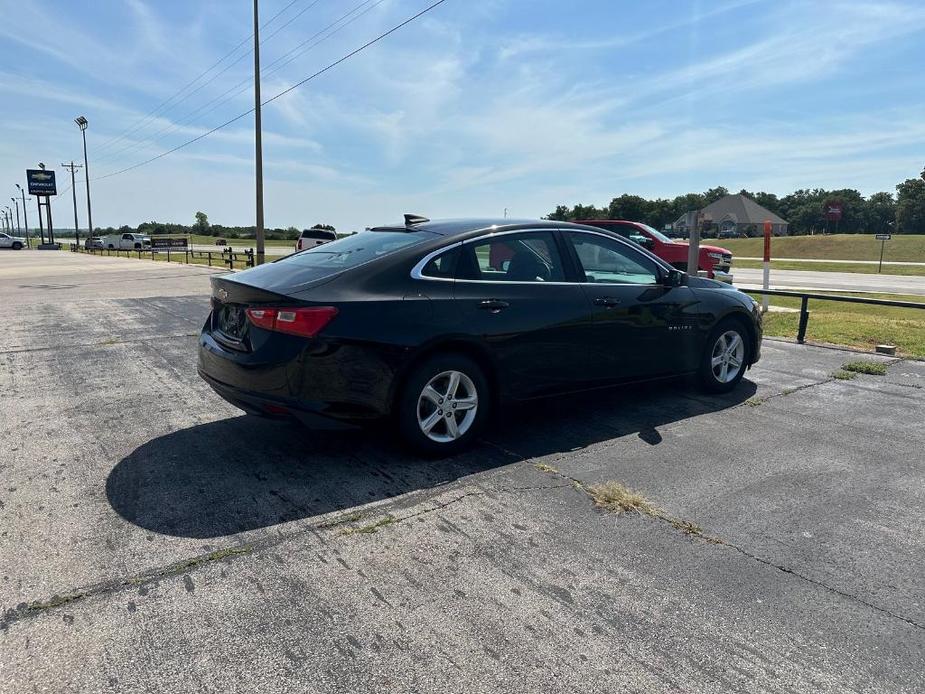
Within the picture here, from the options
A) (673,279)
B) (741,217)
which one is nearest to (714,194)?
(741,217)

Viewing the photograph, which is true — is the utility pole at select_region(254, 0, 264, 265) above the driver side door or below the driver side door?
above

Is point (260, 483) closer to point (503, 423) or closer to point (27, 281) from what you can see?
point (503, 423)

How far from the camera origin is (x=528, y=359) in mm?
4539

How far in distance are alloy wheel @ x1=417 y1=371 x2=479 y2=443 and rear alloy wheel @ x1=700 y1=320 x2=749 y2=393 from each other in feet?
8.60

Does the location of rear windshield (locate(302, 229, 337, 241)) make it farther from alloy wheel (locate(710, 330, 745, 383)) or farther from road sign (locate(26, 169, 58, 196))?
road sign (locate(26, 169, 58, 196))

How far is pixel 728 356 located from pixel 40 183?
96198 mm

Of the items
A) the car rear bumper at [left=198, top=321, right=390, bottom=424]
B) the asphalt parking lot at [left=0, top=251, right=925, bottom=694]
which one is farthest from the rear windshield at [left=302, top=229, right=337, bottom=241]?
the car rear bumper at [left=198, top=321, right=390, bottom=424]

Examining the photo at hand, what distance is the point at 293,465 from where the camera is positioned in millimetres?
4102

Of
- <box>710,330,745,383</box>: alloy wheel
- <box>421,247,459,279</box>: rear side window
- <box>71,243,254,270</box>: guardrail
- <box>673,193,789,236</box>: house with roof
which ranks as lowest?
<box>710,330,745,383</box>: alloy wheel

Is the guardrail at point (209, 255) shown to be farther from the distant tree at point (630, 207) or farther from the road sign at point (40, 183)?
the distant tree at point (630, 207)

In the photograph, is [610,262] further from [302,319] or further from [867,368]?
[867,368]

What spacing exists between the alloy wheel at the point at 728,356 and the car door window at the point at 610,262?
1.04 metres

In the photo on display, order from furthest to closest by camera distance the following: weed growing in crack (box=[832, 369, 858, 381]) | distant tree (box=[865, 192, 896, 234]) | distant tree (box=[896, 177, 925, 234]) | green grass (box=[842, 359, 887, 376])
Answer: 1. distant tree (box=[865, 192, 896, 234])
2. distant tree (box=[896, 177, 925, 234])
3. green grass (box=[842, 359, 887, 376])
4. weed growing in crack (box=[832, 369, 858, 381])

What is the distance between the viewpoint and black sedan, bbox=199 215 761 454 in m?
3.80
